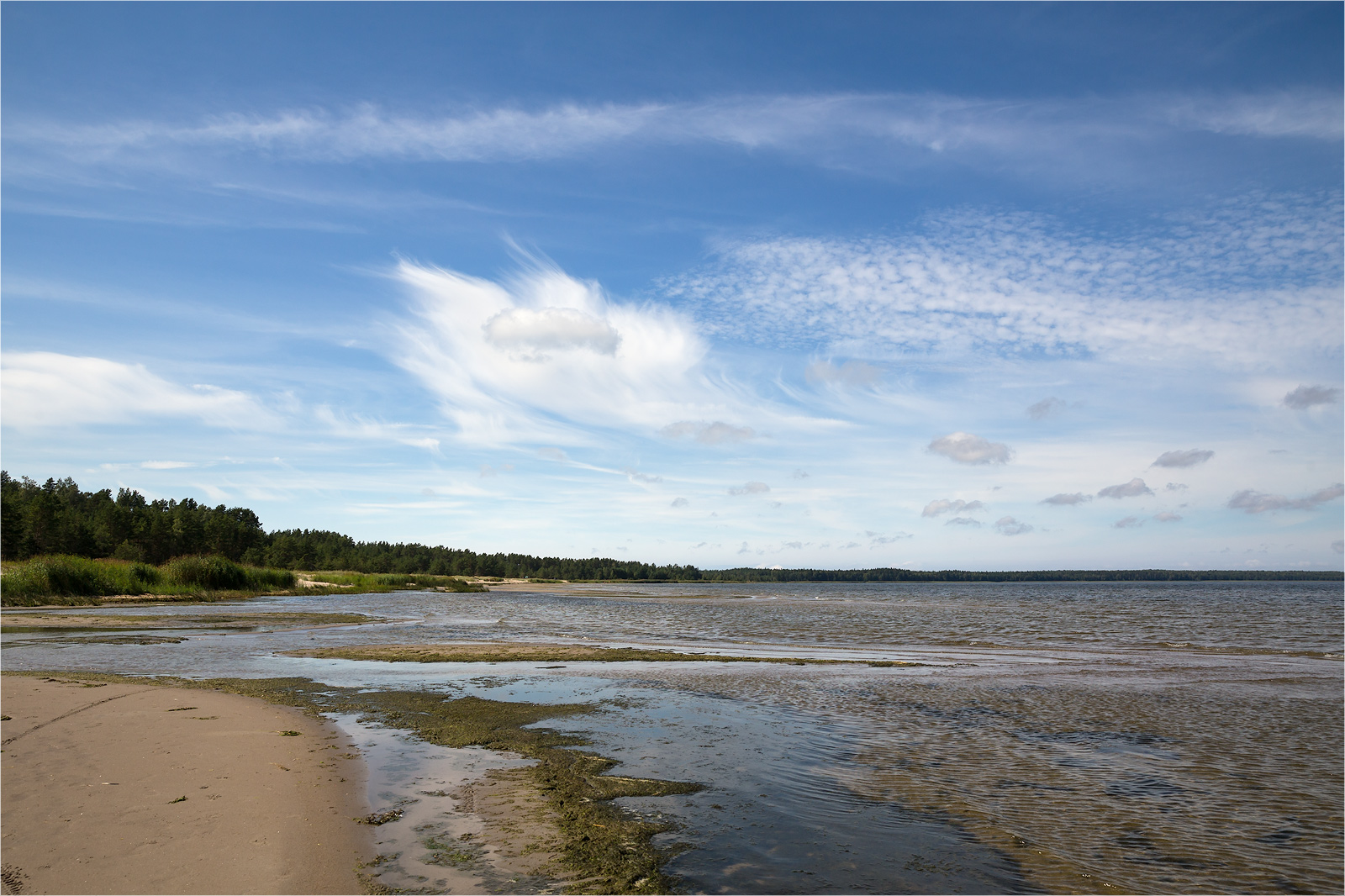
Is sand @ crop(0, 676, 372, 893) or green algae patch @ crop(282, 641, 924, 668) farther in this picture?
green algae patch @ crop(282, 641, 924, 668)

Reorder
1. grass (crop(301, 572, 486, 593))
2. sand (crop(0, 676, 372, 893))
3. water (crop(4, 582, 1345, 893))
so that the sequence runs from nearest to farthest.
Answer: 1. sand (crop(0, 676, 372, 893))
2. water (crop(4, 582, 1345, 893))
3. grass (crop(301, 572, 486, 593))

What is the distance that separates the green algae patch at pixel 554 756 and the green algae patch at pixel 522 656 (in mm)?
5774

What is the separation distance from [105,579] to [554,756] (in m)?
52.0

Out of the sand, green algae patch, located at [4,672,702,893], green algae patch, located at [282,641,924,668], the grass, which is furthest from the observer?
the grass

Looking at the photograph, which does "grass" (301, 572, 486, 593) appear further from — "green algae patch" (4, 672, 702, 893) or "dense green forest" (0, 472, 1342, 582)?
"green algae patch" (4, 672, 702, 893)

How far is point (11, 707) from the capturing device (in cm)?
1252

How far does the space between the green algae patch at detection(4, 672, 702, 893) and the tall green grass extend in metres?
33.9

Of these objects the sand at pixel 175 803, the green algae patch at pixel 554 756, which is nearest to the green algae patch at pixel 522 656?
the green algae patch at pixel 554 756

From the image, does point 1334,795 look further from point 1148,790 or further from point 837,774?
point 837,774

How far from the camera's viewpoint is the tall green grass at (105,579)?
41.9 meters

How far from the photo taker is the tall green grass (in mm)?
41906

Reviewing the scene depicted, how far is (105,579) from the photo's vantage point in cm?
4806

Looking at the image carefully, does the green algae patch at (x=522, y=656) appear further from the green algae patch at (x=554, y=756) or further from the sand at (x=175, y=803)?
the sand at (x=175, y=803)

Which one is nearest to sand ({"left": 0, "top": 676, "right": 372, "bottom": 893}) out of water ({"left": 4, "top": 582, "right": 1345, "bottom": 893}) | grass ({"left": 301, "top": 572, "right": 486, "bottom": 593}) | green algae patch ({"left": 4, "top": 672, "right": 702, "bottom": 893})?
water ({"left": 4, "top": 582, "right": 1345, "bottom": 893})
